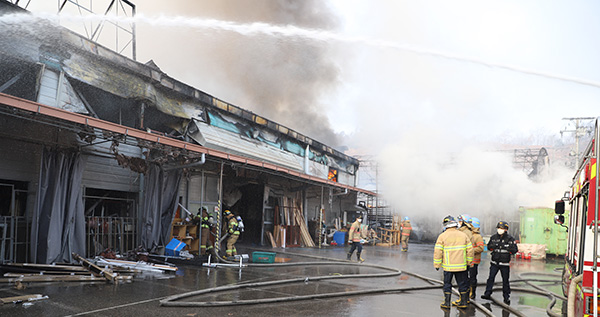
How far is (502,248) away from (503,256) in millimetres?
137

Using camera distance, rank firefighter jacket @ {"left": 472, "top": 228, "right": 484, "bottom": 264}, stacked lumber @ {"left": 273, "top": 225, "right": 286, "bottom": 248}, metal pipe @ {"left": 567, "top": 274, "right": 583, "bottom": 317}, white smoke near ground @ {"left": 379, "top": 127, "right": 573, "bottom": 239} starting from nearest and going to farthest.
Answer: metal pipe @ {"left": 567, "top": 274, "right": 583, "bottom": 317}
firefighter jacket @ {"left": 472, "top": 228, "right": 484, "bottom": 264}
stacked lumber @ {"left": 273, "top": 225, "right": 286, "bottom": 248}
white smoke near ground @ {"left": 379, "top": 127, "right": 573, "bottom": 239}

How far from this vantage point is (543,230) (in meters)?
17.8

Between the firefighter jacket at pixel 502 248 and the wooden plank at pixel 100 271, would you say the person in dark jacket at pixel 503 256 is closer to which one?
the firefighter jacket at pixel 502 248

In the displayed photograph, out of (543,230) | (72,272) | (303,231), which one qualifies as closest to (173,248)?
(72,272)

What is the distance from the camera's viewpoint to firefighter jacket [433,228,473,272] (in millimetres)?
6840

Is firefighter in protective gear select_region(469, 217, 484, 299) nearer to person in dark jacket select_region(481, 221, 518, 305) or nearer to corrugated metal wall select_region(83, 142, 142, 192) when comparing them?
person in dark jacket select_region(481, 221, 518, 305)

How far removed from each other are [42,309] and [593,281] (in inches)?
260

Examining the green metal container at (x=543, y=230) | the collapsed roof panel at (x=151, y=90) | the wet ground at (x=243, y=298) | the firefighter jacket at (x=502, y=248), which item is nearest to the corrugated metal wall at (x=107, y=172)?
the collapsed roof panel at (x=151, y=90)

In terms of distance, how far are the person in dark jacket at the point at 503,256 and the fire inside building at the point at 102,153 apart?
721 cm

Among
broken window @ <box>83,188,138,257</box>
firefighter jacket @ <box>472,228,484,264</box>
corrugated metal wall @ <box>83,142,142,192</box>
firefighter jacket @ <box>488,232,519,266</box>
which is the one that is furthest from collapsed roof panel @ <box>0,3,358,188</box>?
firefighter jacket @ <box>488,232,519,266</box>

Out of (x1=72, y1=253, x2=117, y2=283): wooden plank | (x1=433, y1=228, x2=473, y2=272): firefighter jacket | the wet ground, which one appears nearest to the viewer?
the wet ground

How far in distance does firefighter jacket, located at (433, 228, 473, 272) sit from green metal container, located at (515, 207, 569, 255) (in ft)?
42.0

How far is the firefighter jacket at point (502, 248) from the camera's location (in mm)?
7547

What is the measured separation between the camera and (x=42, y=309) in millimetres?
5852
